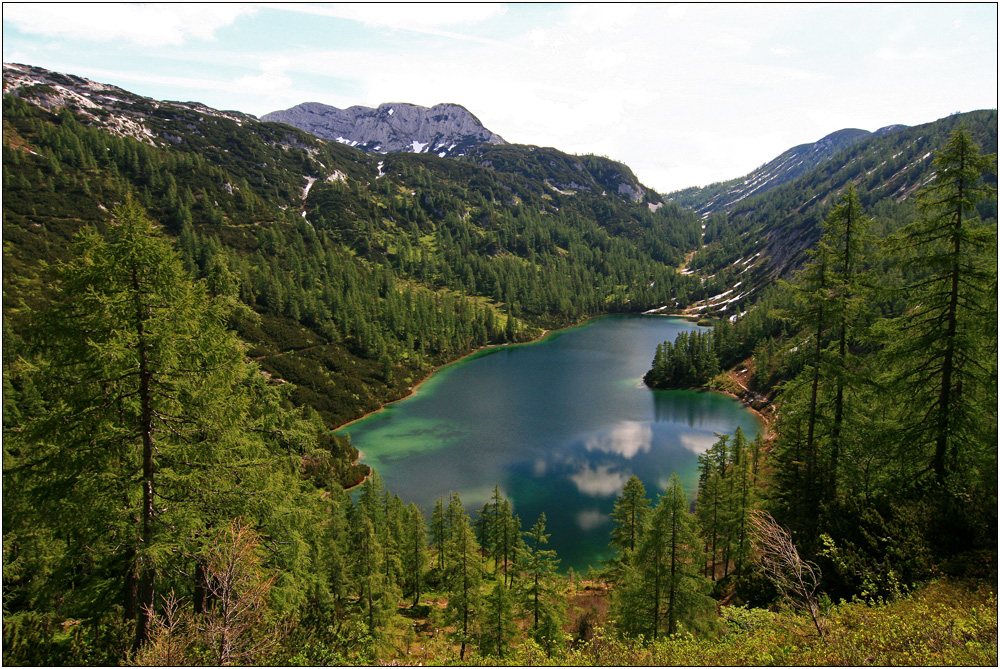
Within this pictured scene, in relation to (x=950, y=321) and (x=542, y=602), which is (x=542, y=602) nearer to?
(x=542, y=602)

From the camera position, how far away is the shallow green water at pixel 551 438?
140ft

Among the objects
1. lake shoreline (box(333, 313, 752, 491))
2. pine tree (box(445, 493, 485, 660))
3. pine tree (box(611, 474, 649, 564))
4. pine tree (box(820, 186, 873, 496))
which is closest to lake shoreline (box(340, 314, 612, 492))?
lake shoreline (box(333, 313, 752, 491))

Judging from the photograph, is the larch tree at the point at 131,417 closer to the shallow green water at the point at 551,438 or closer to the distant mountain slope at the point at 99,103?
the shallow green water at the point at 551,438

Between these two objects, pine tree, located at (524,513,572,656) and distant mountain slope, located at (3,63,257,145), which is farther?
distant mountain slope, located at (3,63,257,145)

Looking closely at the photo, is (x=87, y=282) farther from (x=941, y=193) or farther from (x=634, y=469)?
(x=634, y=469)

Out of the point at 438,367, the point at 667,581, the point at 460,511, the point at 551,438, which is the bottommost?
the point at 551,438

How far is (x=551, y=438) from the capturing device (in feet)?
189

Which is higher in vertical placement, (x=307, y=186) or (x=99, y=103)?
(x=99, y=103)

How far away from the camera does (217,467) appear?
10.8 metres

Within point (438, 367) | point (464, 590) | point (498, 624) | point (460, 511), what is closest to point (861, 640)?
point (498, 624)

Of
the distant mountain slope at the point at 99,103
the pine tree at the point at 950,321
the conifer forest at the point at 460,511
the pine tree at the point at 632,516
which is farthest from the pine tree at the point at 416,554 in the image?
the distant mountain slope at the point at 99,103

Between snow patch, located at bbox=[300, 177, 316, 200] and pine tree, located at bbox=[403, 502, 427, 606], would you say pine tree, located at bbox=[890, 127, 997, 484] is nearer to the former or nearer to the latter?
pine tree, located at bbox=[403, 502, 427, 606]

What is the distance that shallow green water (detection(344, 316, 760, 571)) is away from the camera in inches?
1683

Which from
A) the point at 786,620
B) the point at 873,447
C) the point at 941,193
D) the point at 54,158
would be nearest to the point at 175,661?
the point at 786,620
